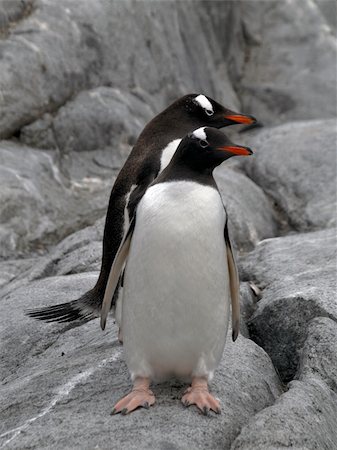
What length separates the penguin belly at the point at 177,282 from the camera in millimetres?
2443

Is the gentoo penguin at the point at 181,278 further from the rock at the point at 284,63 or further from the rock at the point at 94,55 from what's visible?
the rock at the point at 284,63

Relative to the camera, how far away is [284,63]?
9266 mm

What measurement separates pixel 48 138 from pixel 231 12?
3934 millimetres

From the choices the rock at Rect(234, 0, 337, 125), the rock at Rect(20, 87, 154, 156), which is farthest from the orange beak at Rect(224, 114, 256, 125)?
the rock at Rect(234, 0, 337, 125)

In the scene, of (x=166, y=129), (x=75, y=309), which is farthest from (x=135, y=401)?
(x=166, y=129)

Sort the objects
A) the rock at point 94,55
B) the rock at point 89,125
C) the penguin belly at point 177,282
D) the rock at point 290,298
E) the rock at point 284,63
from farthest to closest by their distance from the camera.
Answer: the rock at point 284,63 < the rock at point 89,125 < the rock at point 94,55 < the rock at point 290,298 < the penguin belly at point 177,282

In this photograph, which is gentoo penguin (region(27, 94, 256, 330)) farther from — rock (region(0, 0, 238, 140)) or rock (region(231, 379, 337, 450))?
rock (region(0, 0, 238, 140))

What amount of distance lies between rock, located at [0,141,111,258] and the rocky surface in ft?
0.04

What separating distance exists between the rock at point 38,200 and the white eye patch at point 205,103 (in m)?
2.00

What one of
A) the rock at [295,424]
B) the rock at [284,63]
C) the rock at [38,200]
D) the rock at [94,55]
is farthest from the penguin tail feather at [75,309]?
the rock at [284,63]

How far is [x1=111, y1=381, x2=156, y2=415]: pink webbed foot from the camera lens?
2457 millimetres

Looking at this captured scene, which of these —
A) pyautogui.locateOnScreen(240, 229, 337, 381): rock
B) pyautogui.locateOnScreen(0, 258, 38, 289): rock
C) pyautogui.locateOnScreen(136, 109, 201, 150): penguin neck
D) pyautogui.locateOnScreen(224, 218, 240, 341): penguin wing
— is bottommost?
pyautogui.locateOnScreen(240, 229, 337, 381): rock

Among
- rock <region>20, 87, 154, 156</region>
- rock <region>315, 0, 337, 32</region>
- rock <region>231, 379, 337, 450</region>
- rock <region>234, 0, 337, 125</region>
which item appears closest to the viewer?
rock <region>231, 379, 337, 450</region>

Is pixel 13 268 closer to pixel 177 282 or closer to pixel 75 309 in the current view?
pixel 75 309
